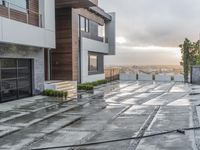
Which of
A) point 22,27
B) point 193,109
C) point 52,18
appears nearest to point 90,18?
point 52,18

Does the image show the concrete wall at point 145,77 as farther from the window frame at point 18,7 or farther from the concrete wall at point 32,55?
the window frame at point 18,7

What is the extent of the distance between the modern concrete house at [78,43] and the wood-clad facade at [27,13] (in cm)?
297

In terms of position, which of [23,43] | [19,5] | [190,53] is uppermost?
[19,5]

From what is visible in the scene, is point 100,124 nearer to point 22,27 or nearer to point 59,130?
point 59,130

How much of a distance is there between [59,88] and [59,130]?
10.4m

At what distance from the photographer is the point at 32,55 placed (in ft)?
60.3

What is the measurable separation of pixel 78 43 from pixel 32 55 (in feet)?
26.1

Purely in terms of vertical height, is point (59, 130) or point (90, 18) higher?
point (90, 18)

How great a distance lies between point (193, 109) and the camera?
13828mm

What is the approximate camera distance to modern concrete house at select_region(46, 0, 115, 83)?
2330cm

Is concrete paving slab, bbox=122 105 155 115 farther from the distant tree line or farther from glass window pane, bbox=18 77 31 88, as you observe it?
the distant tree line

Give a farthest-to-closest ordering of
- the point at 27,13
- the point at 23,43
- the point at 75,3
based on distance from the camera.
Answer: the point at 75,3
the point at 27,13
the point at 23,43

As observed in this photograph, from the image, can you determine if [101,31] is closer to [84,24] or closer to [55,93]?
[84,24]

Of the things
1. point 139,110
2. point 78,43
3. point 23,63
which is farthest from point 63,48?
point 139,110
